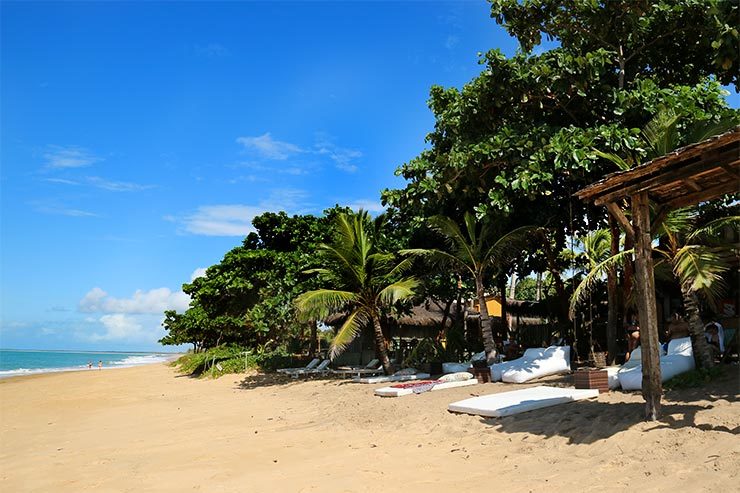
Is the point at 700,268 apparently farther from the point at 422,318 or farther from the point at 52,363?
the point at 52,363

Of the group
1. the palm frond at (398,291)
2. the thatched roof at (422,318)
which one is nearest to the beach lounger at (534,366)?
the palm frond at (398,291)

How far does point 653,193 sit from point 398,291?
8.49m

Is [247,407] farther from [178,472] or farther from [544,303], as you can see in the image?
[544,303]

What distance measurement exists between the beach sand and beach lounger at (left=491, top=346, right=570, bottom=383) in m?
0.46

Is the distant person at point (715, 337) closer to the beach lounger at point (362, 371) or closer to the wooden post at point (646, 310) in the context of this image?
the wooden post at point (646, 310)

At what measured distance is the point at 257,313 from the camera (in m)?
18.2

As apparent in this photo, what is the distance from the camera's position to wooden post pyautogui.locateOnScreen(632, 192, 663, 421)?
5.61m

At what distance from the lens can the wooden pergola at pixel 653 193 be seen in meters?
5.23

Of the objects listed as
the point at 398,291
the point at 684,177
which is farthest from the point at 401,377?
the point at 684,177

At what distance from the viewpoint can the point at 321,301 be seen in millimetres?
14367

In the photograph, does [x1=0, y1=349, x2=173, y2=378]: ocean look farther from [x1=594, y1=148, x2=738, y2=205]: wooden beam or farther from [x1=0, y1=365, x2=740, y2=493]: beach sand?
[x1=594, y1=148, x2=738, y2=205]: wooden beam

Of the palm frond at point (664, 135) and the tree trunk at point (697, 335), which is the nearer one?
the tree trunk at point (697, 335)

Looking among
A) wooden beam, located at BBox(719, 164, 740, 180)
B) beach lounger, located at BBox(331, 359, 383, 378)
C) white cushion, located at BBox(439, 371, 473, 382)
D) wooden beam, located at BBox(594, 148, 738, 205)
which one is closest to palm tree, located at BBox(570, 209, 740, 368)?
wooden beam, located at BBox(594, 148, 738, 205)

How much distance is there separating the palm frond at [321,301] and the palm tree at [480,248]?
237 centimetres
